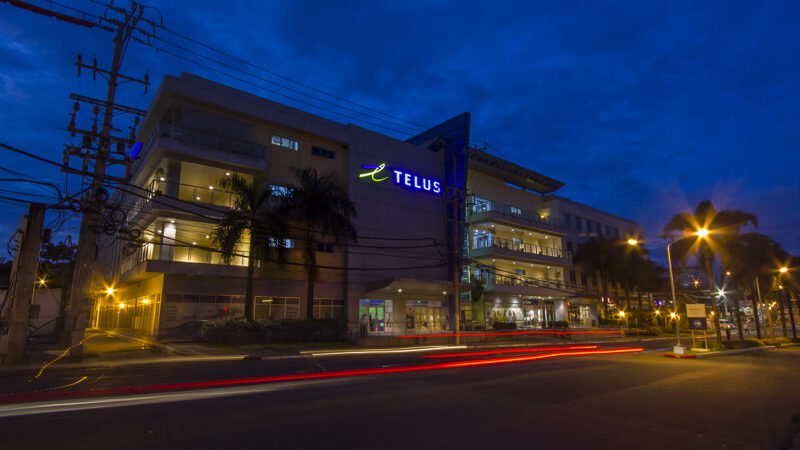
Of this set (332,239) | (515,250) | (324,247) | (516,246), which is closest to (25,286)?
(332,239)

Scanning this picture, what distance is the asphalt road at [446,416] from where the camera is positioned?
21.7 ft

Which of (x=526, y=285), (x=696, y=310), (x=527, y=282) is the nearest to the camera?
(x=696, y=310)

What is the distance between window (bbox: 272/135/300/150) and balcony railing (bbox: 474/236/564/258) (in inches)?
862

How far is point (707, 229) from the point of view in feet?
99.5

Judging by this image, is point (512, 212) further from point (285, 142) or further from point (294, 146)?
point (285, 142)

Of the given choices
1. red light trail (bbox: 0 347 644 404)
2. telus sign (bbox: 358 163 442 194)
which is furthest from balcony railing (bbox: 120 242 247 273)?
red light trail (bbox: 0 347 644 404)

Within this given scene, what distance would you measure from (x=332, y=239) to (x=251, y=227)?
8.04 meters

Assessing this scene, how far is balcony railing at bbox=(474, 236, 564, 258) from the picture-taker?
151 ft

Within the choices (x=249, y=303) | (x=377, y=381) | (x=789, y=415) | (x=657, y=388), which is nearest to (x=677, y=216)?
(x=657, y=388)

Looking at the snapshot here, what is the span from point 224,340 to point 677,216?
3191cm

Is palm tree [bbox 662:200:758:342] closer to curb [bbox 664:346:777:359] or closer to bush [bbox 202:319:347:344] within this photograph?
curb [bbox 664:346:777:359]

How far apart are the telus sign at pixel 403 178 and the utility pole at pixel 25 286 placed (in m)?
23.6

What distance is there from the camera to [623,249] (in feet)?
184

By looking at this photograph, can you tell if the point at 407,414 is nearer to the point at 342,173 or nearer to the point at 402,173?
the point at 342,173
